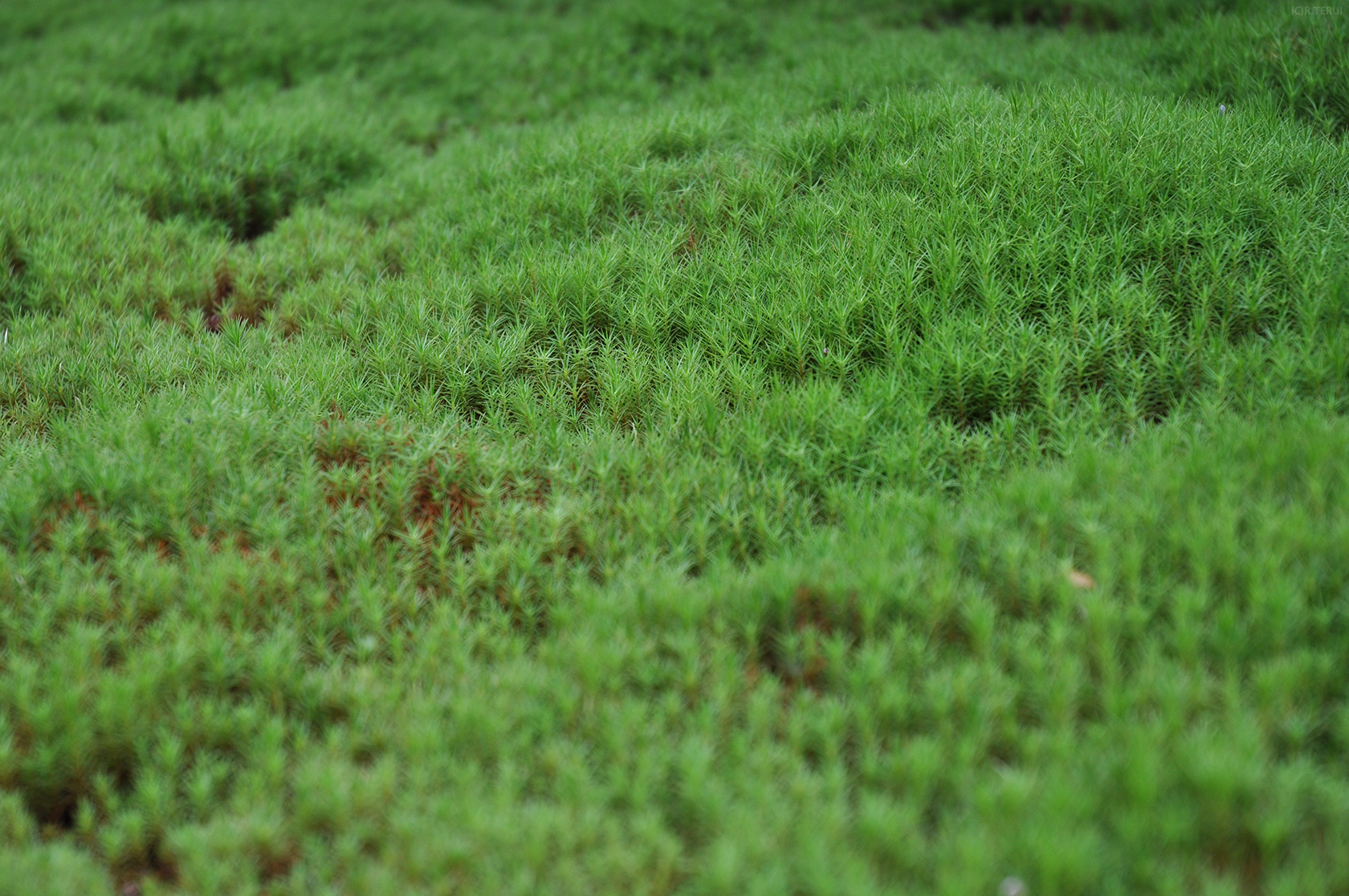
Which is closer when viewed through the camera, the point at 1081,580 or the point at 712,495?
the point at 1081,580

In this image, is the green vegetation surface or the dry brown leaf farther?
the dry brown leaf

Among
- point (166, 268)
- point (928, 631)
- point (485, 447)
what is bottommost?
point (928, 631)

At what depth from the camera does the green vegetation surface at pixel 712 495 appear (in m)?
2.17

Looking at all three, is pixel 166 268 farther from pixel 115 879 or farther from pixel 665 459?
pixel 115 879

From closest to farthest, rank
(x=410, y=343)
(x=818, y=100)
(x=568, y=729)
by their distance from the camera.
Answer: (x=568, y=729), (x=410, y=343), (x=818, y=100)

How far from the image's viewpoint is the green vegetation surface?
2.17 m

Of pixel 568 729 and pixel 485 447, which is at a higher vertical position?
pixel 485 447

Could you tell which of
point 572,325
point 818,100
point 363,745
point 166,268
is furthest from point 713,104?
point 363,745

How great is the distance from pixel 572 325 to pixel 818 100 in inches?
84.1

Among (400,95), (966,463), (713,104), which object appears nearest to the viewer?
(966,463)

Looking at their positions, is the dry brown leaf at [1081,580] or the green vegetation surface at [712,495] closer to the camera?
the green vegetation surface at [712,495]

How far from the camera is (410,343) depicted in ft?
12.4

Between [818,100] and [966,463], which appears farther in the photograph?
[818,100]

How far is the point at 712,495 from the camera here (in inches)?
121
